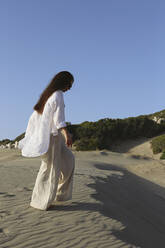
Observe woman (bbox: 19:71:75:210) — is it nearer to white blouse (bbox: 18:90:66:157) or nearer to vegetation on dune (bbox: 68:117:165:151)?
white blouse (bbox: 18:90:66:157)

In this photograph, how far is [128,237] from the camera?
4.28 metres

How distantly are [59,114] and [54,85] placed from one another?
522 millimetres

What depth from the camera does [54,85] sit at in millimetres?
4387

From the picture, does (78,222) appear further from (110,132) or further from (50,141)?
(110,132)

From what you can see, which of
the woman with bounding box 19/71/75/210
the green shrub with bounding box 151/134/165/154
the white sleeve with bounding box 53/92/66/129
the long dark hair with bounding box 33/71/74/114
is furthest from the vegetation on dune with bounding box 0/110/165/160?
the white sleeve with bounding box 53/92/66/129

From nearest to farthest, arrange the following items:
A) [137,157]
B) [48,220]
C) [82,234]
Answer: [82,234]
[48,220]
[137,157]

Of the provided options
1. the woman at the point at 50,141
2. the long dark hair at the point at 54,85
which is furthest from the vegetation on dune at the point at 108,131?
the long dark hair at the point at 54,85

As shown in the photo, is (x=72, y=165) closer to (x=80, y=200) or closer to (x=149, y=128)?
(x=80, y=200)

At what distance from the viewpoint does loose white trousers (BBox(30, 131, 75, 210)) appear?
4.34 m

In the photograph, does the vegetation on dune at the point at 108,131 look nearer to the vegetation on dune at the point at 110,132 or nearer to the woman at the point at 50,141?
the vegetation on dune at the point at 110,132

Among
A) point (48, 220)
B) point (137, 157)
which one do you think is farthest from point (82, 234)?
point (137, 157)

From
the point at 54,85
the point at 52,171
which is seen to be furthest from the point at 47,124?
the point at 52,171

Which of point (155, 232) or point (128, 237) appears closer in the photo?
point (128, 237)

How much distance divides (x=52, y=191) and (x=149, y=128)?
22.5 meters
